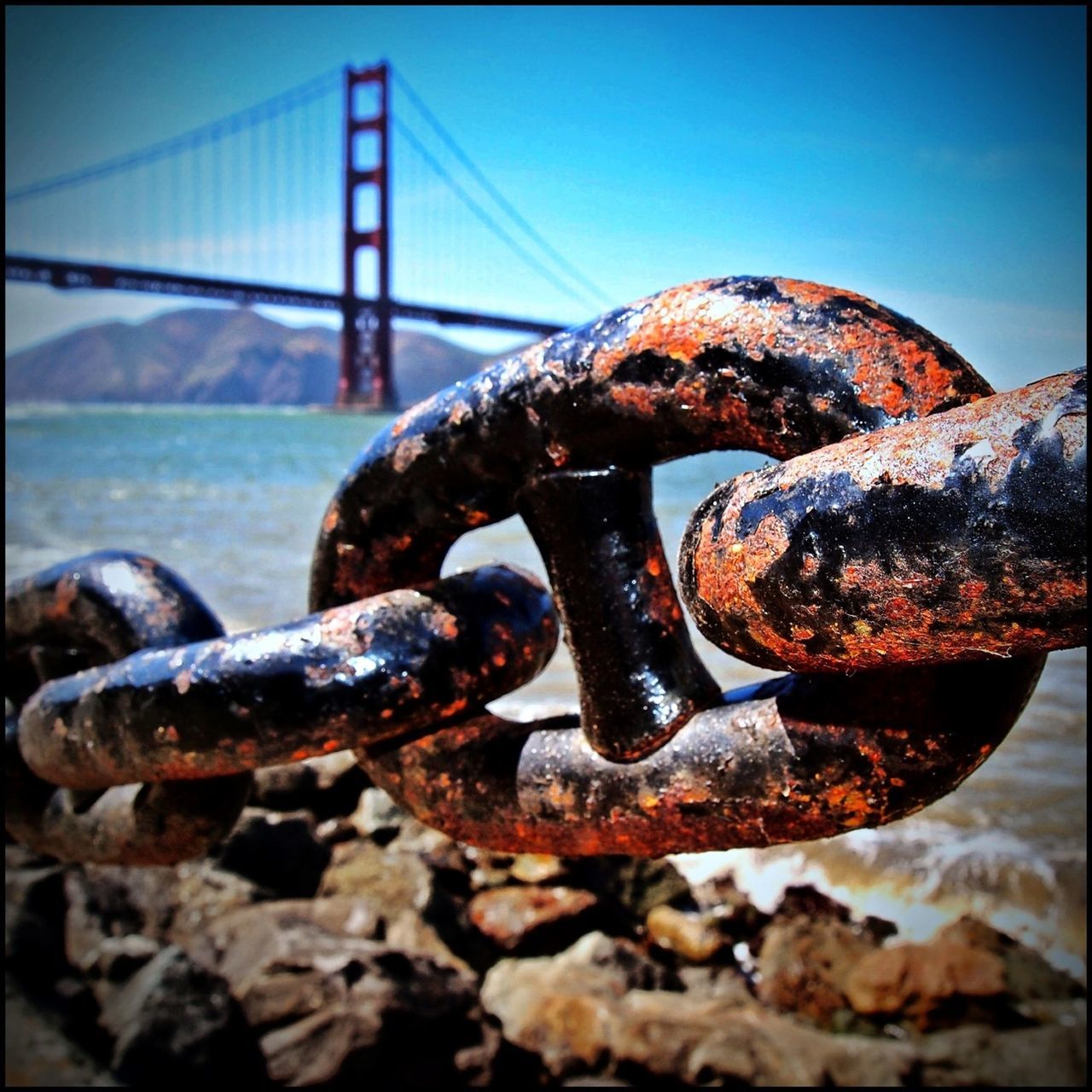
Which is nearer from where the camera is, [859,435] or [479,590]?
[859,435]

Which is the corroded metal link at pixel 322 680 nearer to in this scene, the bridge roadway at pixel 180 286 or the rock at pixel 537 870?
the rock at pixel 537 870

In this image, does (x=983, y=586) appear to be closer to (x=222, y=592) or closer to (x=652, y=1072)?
(x=652, y=1072)

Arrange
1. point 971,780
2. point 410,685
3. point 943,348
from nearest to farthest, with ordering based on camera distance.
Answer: point 943,348
point 410,685
point 971,780

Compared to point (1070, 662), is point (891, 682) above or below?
above

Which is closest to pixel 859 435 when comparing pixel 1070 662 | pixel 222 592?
pixel 1070 662

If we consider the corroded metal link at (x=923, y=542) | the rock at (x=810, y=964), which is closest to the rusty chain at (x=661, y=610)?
the corroded metal link at (x=923, y=542)

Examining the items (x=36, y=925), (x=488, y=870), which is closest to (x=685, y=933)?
(x=488, y=870)

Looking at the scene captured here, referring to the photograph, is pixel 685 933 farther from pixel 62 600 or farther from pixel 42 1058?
pixel 62 600
